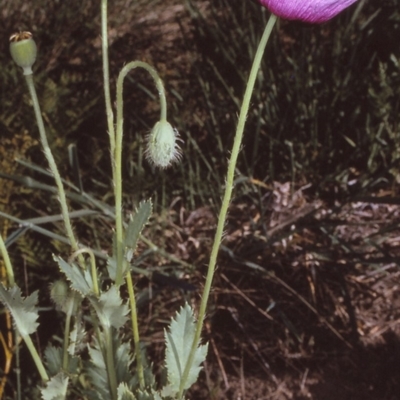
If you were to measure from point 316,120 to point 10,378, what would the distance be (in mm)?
1068

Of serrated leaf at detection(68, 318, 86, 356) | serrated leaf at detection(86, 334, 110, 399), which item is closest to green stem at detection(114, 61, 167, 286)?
serrated leaf at detection(68, 318, 86, 356)

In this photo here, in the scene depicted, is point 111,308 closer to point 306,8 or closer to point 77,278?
point 77,278

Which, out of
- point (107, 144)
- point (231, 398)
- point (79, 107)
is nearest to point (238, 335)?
point (231, 398)

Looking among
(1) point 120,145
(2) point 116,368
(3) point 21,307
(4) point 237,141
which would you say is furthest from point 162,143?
(2) point 116,368

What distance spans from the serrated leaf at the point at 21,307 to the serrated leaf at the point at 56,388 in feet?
0.32

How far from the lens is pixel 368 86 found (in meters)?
1.96

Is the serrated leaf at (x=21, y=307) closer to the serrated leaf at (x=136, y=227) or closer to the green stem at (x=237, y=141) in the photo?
the serrated leaf at (x=136, y=227)

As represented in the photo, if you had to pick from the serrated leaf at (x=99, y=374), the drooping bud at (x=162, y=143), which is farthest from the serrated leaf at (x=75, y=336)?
the drooping bud at (x=162, y=143)

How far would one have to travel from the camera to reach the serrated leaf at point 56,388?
1095 millimetres

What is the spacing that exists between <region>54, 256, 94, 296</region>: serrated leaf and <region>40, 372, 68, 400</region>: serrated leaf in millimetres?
177

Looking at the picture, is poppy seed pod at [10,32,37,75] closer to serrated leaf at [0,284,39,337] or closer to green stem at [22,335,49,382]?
serrated leaf at [0,284,39,337]

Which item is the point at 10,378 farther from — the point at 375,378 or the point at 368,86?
the point at 368,86

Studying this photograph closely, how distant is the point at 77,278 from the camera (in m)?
1.01

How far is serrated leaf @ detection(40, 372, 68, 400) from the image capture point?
1095 mm
